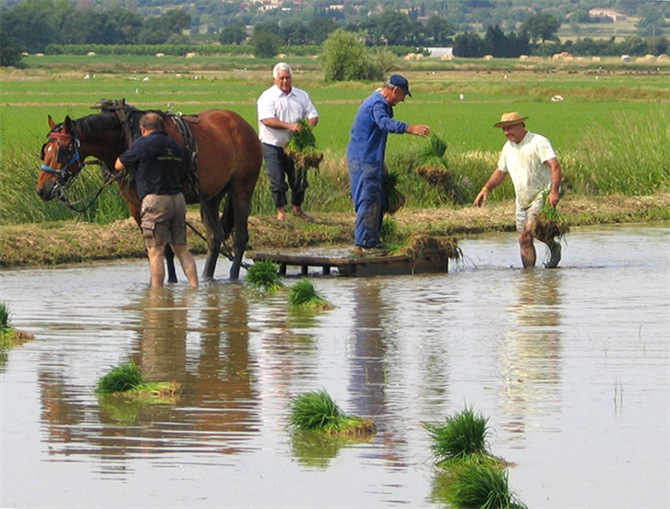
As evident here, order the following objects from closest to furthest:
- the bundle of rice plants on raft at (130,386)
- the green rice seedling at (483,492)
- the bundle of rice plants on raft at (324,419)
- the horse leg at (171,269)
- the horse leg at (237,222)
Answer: the green rice seedling at (483,492), the bundle of rice plants on raft at (324,419), the bundle of rice plants on raft at (130,386), the horse leg at (171,269), the horse leg at (237,222)

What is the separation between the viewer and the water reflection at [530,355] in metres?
7.68

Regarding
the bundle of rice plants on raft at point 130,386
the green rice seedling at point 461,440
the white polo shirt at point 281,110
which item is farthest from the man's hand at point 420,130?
the green rice seedling at point 461,440

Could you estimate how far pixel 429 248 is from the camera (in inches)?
561

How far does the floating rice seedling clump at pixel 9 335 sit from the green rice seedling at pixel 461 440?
13.4ft

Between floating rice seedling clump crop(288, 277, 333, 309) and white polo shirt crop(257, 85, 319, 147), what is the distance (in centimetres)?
495

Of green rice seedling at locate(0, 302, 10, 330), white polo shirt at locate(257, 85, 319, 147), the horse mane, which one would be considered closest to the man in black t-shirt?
the horse mane

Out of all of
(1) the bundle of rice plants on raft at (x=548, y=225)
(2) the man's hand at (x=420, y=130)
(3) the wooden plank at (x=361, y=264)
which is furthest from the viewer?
(1) the bundle of rice plants on raft at (x=548, y=225)

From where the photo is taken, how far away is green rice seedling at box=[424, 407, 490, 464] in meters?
6.57

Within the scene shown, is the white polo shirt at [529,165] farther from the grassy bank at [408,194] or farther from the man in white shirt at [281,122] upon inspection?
the man in white shirt at [281,122]

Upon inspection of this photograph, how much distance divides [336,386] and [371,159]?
589 cm

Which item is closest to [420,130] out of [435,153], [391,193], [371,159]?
[371,159]

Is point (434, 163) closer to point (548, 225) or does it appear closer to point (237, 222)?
point (548, 225)

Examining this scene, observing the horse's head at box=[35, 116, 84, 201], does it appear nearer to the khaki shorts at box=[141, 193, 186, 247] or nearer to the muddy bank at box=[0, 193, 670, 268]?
the khaki shorts at box=[141, 193, 186, 247]

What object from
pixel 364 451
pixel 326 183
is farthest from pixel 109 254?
pixel 364 451
